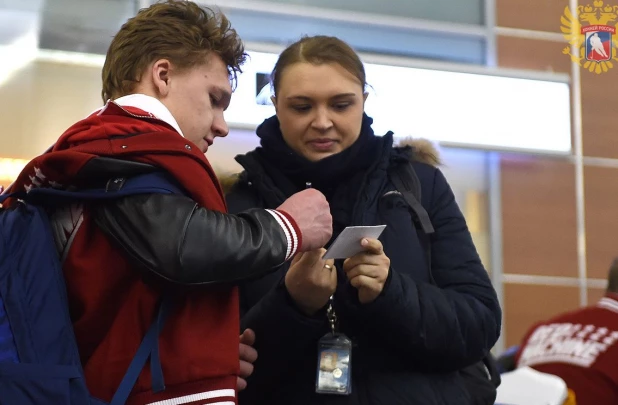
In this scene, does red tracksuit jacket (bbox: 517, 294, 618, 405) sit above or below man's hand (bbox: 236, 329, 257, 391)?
below

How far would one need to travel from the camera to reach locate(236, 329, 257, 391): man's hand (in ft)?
5.94

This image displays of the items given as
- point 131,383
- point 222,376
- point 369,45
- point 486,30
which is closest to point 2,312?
point 131,383

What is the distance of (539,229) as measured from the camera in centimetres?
559

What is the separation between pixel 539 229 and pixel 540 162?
0.40 meters

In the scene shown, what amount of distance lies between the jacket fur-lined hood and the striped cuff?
635 millimetres

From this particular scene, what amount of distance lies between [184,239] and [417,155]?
0.93 meters

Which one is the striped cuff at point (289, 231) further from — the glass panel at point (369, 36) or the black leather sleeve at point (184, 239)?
the glass panel at point (369, 36)

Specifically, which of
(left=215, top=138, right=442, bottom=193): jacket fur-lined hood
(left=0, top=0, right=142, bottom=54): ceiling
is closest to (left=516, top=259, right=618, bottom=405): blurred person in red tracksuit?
(left=215, top=138, right=442, bottom=193): jacket fur-lined hood

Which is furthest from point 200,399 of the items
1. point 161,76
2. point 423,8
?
point 423,8

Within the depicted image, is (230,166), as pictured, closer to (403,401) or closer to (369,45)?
(369,45)

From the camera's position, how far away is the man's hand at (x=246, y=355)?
1812 millimetres

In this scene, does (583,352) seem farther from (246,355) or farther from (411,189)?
(246,355)

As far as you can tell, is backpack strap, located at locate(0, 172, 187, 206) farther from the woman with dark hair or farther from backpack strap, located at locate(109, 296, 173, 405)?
the woman with dark hair

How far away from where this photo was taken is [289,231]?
1532mm
